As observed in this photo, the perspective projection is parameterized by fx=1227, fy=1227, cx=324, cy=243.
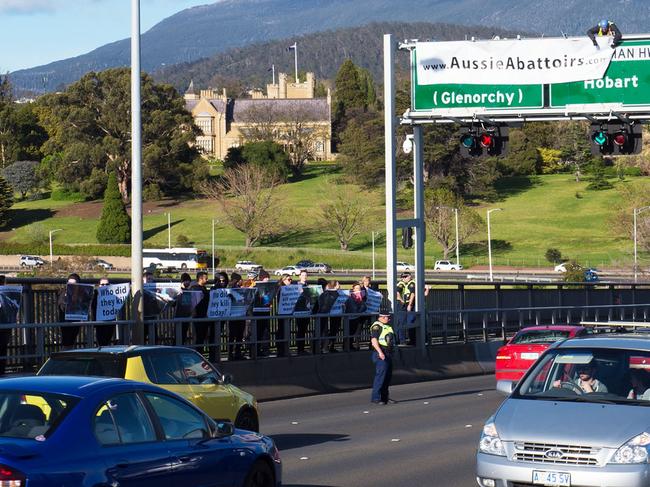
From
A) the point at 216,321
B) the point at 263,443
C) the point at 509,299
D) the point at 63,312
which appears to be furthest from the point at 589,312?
the point at 263,443

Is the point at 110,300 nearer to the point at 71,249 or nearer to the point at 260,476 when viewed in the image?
the point at 260,476

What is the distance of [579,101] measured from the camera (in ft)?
94.4

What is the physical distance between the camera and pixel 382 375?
2197cm

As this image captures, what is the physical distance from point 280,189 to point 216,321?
391 feet

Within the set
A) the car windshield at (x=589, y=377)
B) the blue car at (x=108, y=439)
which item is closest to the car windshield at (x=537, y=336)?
the car windshield at (x=589, y=377)

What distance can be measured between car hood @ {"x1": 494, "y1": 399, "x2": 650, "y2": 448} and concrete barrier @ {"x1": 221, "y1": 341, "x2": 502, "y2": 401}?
36.5 feet

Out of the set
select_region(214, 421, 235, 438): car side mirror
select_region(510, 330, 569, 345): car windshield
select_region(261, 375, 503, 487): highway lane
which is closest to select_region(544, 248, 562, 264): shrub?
select_region(261, 375, 503, 487): highway lane

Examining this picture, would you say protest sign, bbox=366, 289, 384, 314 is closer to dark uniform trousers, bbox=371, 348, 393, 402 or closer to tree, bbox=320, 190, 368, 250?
dark uniform trousers, bbox=371, 348, 393, 402

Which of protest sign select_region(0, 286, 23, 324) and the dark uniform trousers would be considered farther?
the dark uniform trousers

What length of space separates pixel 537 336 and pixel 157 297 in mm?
7394

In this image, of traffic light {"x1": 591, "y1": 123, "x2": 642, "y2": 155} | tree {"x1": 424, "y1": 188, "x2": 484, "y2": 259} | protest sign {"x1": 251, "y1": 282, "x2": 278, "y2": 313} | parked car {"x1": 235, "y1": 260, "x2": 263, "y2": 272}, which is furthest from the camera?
tree {"x1": 424, "y1": 188, "x2": 484, "y2": 259}

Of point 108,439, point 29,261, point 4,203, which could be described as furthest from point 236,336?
point 4,203

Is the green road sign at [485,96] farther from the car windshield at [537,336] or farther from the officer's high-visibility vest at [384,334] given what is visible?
the officer's high-visibility vest at [384,334]

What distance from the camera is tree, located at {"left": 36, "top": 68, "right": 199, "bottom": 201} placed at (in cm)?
12256
